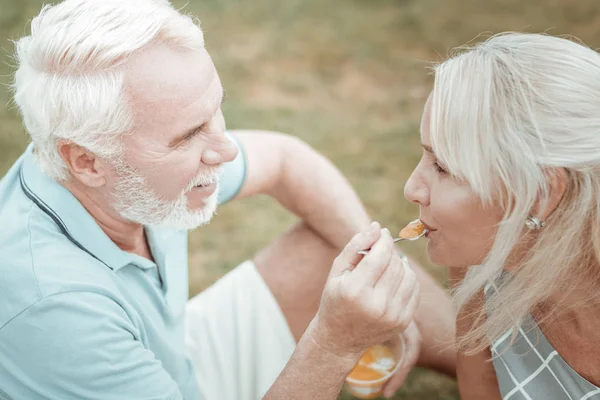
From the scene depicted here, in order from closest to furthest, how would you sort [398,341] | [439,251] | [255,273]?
[439,251], [398,341], [255,273]

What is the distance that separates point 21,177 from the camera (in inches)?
96.6

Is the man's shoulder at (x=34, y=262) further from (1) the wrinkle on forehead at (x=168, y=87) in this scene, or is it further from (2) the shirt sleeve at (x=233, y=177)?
(2) the shirt sleeve at (x=233, y=177)

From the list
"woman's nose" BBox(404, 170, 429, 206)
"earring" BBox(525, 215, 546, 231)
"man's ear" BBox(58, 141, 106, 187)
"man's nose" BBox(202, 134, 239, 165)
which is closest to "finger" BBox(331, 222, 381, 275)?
"woman's nose" BBox(404, 170, 429, 206)

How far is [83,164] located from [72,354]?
2.07 ft

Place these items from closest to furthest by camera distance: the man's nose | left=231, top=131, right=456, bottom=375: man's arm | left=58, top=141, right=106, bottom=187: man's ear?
left=58, top=141, right=106, bottom=187: man's ear
the man's nose
left=231, top=131, right=456, bottom=375: man's arm

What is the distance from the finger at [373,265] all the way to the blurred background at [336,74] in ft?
6.95

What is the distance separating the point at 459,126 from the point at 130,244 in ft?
4.16

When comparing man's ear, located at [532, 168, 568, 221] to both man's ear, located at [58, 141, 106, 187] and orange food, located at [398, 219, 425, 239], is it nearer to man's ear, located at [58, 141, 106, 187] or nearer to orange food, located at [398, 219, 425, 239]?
orange food, located at [398, 219, 425, 239]

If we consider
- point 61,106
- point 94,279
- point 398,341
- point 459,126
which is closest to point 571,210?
point 459,126

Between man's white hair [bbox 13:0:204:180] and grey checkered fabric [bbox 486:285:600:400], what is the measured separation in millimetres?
1360

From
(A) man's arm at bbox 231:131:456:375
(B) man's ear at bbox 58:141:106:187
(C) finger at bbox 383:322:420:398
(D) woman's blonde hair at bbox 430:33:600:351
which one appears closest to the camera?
(D) woman's blonde hair at bbox 430:33:600:351

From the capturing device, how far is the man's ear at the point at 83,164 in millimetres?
2377

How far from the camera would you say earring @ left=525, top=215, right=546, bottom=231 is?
6.68 ft

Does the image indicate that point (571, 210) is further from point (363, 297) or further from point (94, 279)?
point (94, 279)
